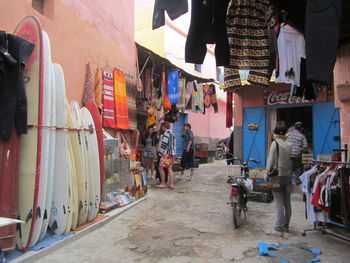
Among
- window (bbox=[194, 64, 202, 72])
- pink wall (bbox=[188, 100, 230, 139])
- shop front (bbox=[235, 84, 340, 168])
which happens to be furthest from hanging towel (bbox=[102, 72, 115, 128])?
window (bbox=[194, 64, 202, 72])

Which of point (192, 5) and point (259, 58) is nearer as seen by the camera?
Result: point (192, 5)

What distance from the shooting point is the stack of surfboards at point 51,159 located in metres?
3.58

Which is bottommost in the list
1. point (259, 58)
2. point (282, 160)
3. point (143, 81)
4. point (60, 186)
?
point (60, 186)

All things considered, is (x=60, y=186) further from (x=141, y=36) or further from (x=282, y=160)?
(x=141, y=36)

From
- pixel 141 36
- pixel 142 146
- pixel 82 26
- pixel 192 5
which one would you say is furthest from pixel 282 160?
pixel 141 36

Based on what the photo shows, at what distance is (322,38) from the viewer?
2512 millimetres

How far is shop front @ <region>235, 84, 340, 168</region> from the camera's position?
9.07 m

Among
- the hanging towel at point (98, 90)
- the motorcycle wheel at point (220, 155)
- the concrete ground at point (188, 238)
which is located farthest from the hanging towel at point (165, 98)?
the motorcycle wheel at point (220, 155)

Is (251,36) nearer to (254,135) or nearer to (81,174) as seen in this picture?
(81,174)

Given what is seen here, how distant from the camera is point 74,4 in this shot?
20.1ft

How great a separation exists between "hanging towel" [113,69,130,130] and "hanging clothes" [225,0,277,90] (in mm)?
4438

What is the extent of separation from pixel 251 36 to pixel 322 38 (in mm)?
1122

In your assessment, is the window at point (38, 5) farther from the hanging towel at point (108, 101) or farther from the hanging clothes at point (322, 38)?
the hanging clothes at point (322, 38)

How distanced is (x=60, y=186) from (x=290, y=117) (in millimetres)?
9476
